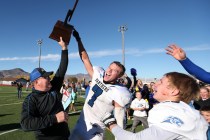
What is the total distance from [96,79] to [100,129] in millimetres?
821

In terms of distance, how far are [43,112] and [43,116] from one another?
0.05 m

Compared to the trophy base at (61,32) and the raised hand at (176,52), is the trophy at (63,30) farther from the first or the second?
the raised hand at (176,52)

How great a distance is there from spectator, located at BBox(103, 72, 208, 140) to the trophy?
7.51 feet

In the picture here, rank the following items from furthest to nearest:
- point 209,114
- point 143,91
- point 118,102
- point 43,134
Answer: point 143,91
point 209,114
point 118,102
point 43,134

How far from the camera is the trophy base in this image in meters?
4.15

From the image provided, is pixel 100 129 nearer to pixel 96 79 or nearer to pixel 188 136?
pixel 96 79

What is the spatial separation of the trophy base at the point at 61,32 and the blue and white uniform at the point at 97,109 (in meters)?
0.93

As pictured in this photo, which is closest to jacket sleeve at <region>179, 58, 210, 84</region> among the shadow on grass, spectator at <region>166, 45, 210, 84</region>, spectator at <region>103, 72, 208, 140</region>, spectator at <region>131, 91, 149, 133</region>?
spectator at <region>166, 45, 210, 84</region>

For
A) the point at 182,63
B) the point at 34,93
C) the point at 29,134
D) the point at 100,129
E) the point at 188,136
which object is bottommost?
the point at 29,134

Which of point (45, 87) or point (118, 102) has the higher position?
point (45, 87)

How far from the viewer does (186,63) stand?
3.64 metres

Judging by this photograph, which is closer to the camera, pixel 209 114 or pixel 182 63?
pixel 182 63

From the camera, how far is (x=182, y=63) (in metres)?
3.63

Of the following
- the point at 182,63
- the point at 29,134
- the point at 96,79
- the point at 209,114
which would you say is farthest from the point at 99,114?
the point at 29,134
